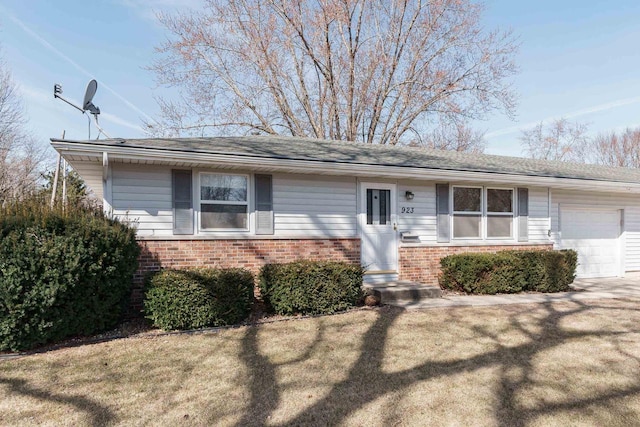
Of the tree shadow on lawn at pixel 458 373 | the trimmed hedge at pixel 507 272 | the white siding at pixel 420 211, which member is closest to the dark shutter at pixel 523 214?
the trimmed hedge at pixel 507 272

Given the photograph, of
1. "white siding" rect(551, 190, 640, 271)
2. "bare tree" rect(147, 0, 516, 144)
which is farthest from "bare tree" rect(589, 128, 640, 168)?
"white siding" rect(551, 190, 640, 271)

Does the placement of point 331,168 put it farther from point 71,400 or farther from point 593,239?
point 593,239

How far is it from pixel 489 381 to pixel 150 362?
3590 mm

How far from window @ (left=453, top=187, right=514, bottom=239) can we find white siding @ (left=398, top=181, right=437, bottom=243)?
0.62 m

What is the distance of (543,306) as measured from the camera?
22.3 feet

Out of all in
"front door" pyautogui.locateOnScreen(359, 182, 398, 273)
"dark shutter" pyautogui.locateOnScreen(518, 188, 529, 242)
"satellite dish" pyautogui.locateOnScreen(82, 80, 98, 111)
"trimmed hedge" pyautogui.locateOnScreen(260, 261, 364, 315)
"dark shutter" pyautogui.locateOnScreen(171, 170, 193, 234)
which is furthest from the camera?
"dark shutter" pyautogui.locateOnScreen(518, 188, 529, 242)

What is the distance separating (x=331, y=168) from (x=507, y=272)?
4.29m

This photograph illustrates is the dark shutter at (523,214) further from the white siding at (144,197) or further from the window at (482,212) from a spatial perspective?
the white siding at (144,197)

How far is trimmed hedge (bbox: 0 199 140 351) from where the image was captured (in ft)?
14.8

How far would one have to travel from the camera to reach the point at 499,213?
30.8ft

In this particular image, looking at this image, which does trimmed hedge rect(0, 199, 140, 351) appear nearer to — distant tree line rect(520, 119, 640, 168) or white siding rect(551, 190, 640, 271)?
white siding rect(551, 190, 640, 271)

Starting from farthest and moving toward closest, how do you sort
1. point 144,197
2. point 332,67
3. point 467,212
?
point 332,67, point 467,212, point 144,197

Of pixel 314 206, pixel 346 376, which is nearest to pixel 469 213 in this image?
pixel 314 206

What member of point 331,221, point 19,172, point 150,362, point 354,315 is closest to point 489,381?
point 354,315
